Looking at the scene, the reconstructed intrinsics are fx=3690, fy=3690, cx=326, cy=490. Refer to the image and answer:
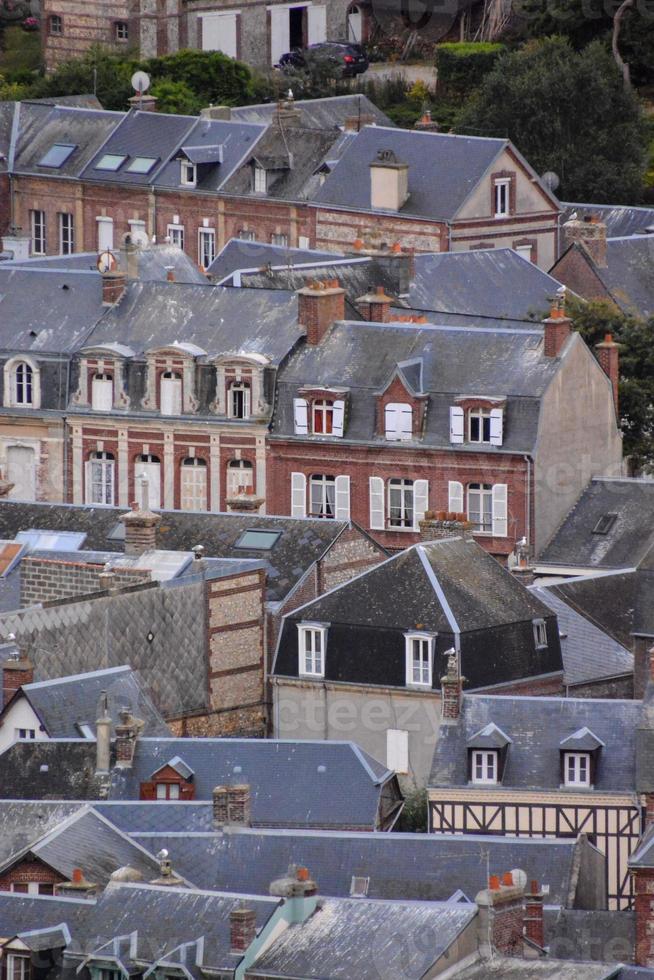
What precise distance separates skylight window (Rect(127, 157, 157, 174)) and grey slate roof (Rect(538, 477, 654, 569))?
3145cm

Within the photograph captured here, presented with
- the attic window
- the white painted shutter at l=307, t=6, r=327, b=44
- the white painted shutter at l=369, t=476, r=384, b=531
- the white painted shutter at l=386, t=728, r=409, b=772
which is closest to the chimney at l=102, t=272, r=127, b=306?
the white painted shutter at l=369, t=476, r=384, b=531

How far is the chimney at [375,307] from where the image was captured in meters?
87.7

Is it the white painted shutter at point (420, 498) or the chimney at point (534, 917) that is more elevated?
the white painted shutter at point (420, 498)

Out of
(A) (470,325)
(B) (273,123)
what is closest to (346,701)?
(A) (470,325)

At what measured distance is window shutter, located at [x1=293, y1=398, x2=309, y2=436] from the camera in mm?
84750

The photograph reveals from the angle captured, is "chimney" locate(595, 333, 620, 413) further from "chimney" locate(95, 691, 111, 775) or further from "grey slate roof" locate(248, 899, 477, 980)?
"grey slate roof" locate(248, 899, 477, 980)

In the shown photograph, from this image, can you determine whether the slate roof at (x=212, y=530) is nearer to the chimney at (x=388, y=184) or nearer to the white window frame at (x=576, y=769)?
the white window frame at (x=576, y=769)

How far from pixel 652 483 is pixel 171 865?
28.3 metres

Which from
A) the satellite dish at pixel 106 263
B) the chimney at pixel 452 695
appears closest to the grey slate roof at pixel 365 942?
the chimney at pixel 452 695

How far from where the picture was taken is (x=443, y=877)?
55.7 metres

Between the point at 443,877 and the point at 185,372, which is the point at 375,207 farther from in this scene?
the point at 443,877

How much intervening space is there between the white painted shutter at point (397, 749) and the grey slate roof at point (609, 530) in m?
11.1

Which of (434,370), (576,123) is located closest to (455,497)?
(434,370)

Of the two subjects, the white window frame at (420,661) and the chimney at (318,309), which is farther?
the chimney at (318,309)
